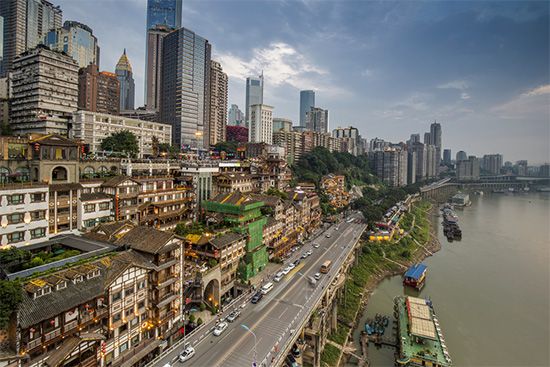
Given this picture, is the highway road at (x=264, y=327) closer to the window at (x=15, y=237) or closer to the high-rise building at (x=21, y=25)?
the window at (x=15, y=237)

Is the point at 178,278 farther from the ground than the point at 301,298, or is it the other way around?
the point at 178,278

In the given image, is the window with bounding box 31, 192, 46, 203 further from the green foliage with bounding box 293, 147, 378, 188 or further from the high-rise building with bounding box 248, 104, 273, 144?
the high-rise building with bounding box 248, 104, 273, 144

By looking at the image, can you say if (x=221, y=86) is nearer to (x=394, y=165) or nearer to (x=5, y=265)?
(x=394, y=165)

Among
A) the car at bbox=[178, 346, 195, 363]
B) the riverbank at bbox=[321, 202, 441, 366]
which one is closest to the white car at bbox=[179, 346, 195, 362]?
the car at bbox=[178, 346, 195, 363]

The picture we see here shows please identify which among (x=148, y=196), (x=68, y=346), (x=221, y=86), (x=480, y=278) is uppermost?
(x=221, y=86)

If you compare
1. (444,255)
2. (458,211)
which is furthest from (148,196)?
(458,211)

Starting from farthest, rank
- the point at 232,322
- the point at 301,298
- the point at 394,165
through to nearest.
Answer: the point at 394,165 → the point at 301,298 → the point at 232,322

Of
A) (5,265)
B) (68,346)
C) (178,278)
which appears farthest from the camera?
(178,278)

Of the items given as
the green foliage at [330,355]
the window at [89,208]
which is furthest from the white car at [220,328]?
the window at [89,208]
